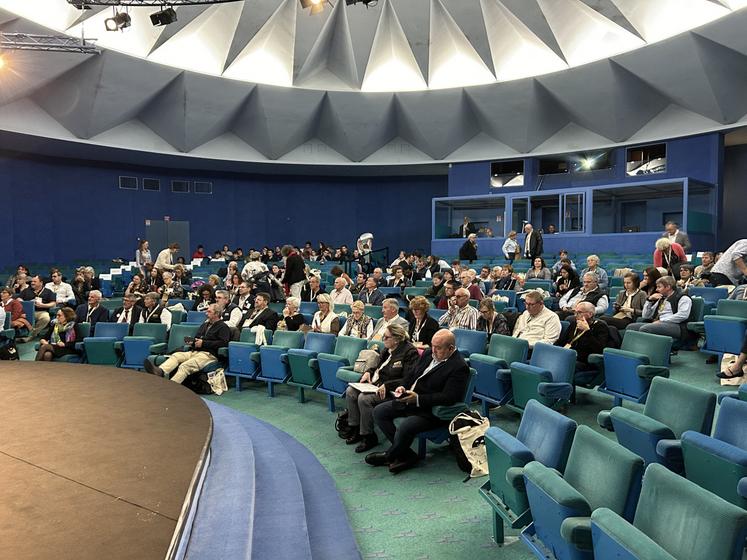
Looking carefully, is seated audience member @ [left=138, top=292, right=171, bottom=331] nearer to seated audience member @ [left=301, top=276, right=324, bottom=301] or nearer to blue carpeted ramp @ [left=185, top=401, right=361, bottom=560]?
seated audience member @ [left=301, top=276, right=324, bottom=301]

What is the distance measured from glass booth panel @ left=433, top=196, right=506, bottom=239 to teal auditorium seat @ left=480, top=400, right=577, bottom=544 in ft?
49.5

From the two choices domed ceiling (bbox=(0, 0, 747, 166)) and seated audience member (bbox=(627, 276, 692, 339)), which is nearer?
seated audience member (bbox=(627, 276, 692, 339))

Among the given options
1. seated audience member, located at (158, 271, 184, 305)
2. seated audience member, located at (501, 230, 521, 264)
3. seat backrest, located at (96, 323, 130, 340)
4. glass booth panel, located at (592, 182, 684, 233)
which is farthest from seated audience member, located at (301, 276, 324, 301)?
glass booth panel, located at (592, 182, 684, 233)

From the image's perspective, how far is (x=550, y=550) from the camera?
254 cm

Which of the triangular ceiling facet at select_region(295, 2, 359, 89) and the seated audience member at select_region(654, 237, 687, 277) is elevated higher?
the triangular ceiling facet at select_region(295, 2, 359, 89)

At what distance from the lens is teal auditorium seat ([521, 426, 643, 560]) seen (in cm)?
217

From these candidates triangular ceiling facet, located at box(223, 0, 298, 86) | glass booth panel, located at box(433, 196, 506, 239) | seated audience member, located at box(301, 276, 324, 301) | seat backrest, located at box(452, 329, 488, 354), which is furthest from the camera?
glass booth panel, located at box(433, 196, 506, 239)

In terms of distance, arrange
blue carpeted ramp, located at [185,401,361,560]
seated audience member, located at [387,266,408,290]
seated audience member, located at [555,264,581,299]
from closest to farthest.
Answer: blue carpeted ramp, located at [185,401,361,560]
seated audience member, located at [555,264,581,299]
seated audience member, located at [387,266,408,290]

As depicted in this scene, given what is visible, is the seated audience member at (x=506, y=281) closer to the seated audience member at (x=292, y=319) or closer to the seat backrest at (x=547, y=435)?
the seated audience member at (x=292, y=319)

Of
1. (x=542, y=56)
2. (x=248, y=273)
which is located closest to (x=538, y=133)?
(x=542, y=56)

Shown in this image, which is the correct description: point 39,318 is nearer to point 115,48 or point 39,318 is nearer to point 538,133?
point 115,48

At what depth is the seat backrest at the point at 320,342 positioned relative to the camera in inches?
252

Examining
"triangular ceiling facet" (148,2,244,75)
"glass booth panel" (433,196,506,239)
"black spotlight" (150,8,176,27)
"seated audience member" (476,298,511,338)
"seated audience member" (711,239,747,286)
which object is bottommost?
"seated audience member" (476,298,511,338)

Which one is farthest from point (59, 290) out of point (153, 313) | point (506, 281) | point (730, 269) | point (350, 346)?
point (730, 269)
